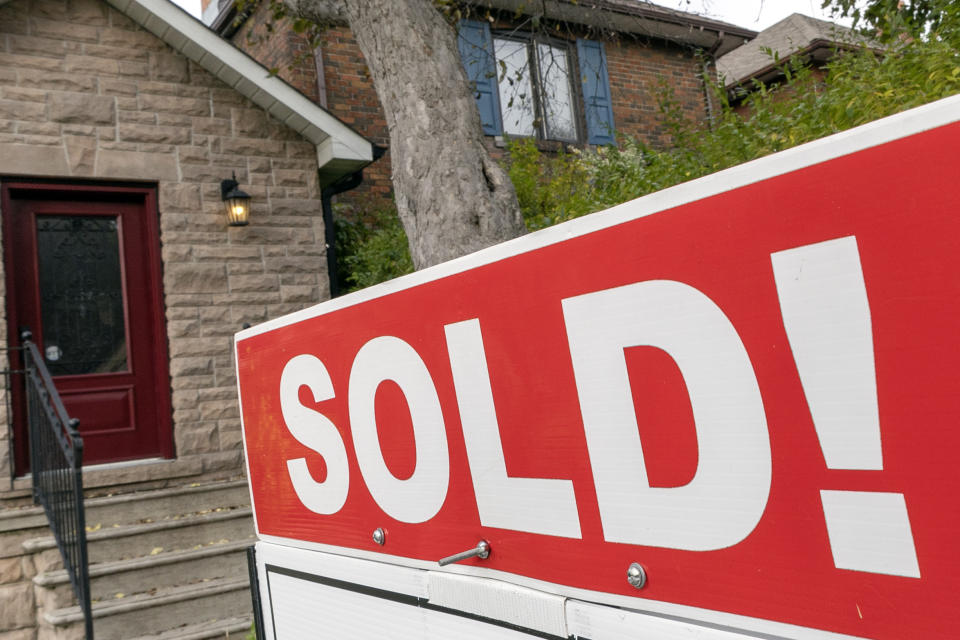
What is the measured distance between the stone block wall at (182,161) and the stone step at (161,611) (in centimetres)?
130

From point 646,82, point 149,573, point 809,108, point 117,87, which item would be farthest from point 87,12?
point 646,82

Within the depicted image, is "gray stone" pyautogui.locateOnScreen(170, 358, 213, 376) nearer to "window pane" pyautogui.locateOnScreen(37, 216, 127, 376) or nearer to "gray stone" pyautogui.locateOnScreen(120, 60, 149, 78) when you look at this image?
"window pane" pyautogui.locateOnScreen(37, 216, 127, 376)

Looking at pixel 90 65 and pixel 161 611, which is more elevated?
pixel 90 65

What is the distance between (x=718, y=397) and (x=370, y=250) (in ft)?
22.3

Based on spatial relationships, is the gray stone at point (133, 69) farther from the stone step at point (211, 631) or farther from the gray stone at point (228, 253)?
the stone step at point (211, 631)

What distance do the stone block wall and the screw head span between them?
→ 5.61 metres

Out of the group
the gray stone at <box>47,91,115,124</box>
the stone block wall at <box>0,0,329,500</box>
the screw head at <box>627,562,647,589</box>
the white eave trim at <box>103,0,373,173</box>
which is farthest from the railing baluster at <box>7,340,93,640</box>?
the screw head at <box>627,562,647,589</box>

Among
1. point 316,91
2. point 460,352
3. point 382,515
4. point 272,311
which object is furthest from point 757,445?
point 316,91

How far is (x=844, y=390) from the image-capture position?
88 centimetres

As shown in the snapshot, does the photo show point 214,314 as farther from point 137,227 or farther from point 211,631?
point 211,631

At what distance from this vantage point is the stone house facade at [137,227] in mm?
5996

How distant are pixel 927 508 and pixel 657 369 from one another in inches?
13.9

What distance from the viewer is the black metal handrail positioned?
450cm

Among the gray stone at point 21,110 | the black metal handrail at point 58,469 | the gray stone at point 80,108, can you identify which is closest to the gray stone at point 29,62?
the gray stone at point 21,110
